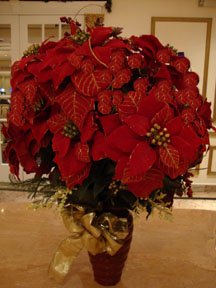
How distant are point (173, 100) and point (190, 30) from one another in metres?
3.09

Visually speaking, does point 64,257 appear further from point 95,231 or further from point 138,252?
point 138,252

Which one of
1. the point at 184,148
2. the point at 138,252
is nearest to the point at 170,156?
the point at 184,148

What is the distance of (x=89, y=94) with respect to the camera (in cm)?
66

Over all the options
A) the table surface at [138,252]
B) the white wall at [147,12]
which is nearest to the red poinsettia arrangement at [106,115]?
the table surface at [138,252]

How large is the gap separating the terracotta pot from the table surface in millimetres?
25

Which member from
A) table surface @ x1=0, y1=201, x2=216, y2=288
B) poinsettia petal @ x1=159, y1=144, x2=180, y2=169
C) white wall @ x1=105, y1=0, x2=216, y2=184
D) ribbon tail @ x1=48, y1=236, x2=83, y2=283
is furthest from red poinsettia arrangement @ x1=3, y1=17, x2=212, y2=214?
white wall @ x1=105, y1=0, x2=216, y2=184

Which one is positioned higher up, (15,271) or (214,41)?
(214,41)

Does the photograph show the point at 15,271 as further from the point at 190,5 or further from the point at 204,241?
the point at 190,5

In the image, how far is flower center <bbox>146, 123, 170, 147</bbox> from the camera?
634 millimetres

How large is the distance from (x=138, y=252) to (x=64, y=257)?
31 centimetres

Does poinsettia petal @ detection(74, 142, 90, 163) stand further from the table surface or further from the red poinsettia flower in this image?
the table surface

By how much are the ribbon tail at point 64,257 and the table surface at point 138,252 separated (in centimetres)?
5

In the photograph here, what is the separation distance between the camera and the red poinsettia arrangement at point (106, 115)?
2.09 ft

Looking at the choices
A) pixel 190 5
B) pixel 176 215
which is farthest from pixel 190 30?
pixel 176 215
